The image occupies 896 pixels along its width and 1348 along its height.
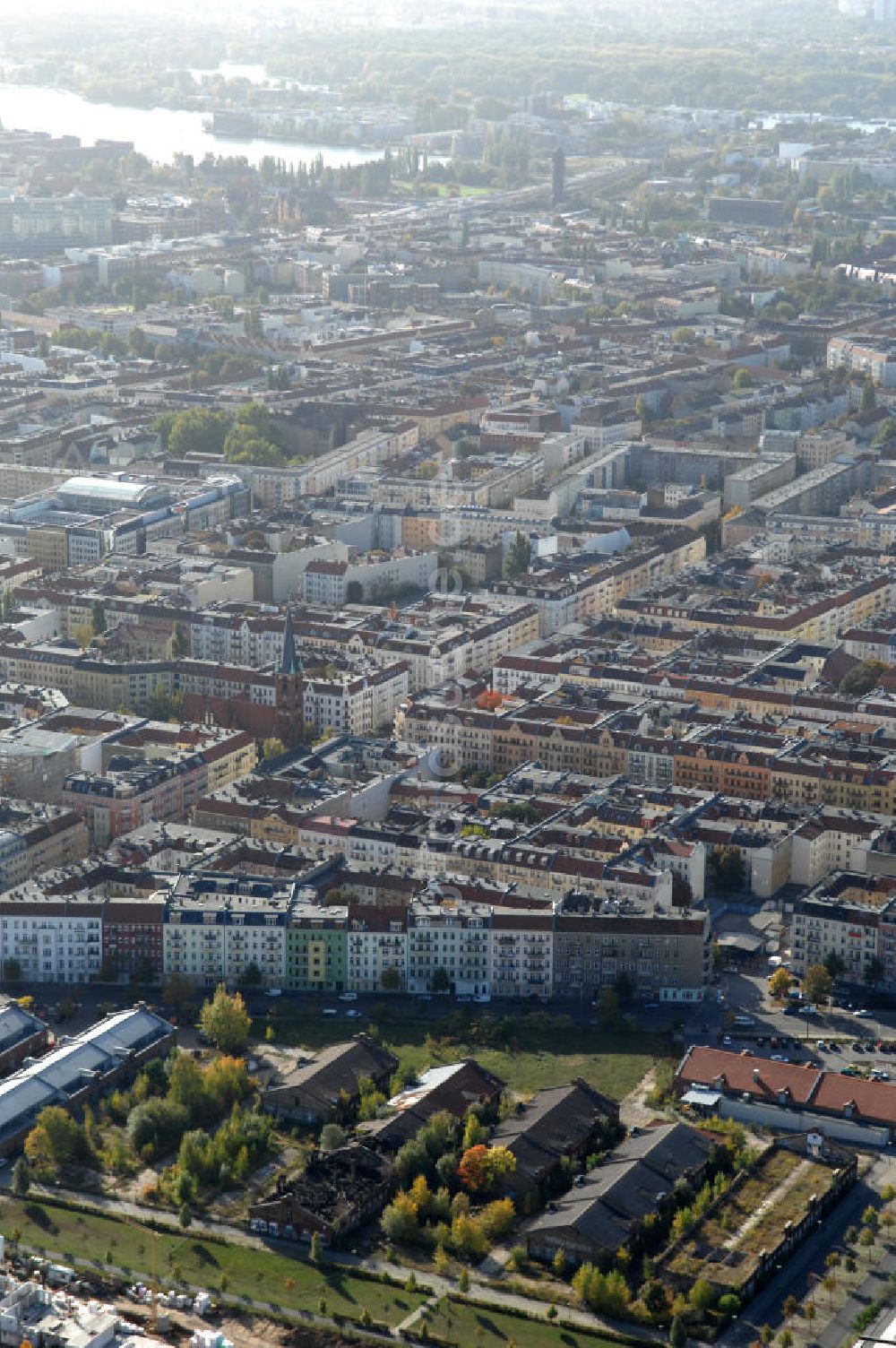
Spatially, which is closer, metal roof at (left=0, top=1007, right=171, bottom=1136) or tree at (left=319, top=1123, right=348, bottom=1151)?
tree at (left=319, top=1123, right=348, bottom=1151)

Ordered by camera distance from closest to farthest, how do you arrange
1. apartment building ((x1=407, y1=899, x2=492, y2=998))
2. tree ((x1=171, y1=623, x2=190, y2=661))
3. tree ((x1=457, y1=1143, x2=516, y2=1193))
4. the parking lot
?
tree ((x1=457, y1=1143, x2=516, y2=1193)) → the parking lot → apartment building ((x1=407, y1=899, x2=492, y2=998)) → tree ((x1=171, y1=623, x2=190, y2=661))

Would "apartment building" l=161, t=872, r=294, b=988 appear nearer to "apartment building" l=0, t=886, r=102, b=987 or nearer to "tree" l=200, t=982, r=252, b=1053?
"apartment building" l=0, t=886, r=102, b=987

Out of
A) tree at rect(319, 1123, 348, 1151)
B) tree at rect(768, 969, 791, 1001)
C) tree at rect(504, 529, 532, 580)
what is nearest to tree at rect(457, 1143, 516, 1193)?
tree at rect(319, 1123, 348, 1151)

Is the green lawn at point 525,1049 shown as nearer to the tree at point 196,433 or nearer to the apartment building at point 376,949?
the apartment building at point 376,949

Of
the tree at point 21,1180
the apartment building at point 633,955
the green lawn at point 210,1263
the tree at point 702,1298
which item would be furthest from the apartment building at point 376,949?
the tree at point 702,1298

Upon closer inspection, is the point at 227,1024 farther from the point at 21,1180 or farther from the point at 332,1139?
the point at 21,1180

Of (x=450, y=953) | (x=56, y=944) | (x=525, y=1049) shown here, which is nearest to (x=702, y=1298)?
(x=525, y=1049)

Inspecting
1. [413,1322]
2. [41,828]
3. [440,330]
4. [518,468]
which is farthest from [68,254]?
[413,1322]
